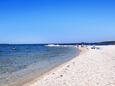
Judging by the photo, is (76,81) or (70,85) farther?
(76,81)

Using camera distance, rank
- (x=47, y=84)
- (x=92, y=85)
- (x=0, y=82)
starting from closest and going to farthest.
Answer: (x=92, y=85)
(x=47, y=84)
(x=0, y=82)

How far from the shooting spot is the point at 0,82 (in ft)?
Answer: 56.7

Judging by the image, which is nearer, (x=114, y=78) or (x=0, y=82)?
(x=114, y=78)

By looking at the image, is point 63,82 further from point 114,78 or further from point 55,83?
point 114,78

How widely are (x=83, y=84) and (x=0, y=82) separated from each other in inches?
258

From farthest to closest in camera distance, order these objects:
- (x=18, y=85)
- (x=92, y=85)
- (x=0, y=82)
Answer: (x=0, y=82) < (x=18, y=85) < (x=92, y=85)

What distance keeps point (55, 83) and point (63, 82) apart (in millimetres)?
518

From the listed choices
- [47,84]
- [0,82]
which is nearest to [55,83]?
[47,84]

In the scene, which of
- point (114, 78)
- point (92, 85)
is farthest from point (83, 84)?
point (114, 78)

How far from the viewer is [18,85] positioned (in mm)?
15969

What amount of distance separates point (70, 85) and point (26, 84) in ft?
12.3

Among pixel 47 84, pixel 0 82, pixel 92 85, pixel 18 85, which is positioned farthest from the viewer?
pixel 0 82

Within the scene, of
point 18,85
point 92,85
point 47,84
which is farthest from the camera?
point 18,85

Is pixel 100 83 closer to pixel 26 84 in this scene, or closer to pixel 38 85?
pixel 38 85
